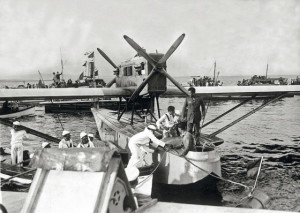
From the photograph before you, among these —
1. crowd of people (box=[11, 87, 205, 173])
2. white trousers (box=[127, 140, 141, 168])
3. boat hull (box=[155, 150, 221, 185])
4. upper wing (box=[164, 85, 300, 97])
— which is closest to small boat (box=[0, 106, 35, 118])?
crowd of people (box=[11, 87, 205, 173])

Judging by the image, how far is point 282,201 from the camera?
1017 cm

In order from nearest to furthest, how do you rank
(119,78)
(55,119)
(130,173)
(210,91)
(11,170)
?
1. (130,173)
2. (11,170)
3. (210,91)
4. (119,78)
5. (55,119)

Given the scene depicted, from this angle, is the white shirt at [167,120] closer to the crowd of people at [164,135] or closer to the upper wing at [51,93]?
the crowd of people at [164,135]

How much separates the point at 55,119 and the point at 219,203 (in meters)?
27.5

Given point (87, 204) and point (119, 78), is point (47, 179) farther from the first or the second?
point (119, 78)

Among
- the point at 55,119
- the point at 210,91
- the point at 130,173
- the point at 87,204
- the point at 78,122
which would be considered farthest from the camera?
the point at 55,119

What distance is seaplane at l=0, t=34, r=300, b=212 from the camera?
409 centimetres

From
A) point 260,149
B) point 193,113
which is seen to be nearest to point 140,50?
point 193,113

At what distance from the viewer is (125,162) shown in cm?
1220

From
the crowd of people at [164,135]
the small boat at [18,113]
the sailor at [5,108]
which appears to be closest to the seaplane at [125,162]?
the crowd of people at [164,135]

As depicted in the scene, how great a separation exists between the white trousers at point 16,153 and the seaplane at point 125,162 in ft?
7.27

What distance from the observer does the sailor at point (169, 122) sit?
11.1 meters

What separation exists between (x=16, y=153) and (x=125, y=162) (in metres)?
4.43

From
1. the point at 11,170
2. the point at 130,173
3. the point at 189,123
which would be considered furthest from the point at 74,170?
the point at 11,170
